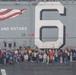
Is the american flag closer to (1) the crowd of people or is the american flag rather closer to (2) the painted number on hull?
(2) the painted number on hull

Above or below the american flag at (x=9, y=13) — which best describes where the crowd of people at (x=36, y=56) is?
below

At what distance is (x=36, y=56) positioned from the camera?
3588 cm

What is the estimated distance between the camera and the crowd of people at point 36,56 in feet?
116

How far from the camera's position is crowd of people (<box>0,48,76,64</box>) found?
3541 centimetres

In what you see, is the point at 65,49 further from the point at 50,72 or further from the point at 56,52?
the point at 50,72

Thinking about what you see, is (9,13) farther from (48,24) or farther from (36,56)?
(36,56)

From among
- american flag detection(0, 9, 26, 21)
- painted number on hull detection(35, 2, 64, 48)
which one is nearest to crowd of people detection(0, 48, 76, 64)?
painted number on hull detection(35, 2, 64, 48)

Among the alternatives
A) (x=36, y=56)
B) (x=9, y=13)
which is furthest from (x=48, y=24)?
(x=36, y=56)

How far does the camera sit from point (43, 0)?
38312mm

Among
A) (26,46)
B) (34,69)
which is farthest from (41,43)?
(34,69)

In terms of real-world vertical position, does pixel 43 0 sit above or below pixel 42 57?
above

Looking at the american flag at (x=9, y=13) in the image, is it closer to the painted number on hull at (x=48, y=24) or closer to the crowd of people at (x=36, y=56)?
the painted number on hull at (x=48, y=24)

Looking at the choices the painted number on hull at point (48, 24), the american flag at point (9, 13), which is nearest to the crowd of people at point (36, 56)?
the painted number on hull at point (48, 24)

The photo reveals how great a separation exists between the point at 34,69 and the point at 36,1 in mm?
6469
